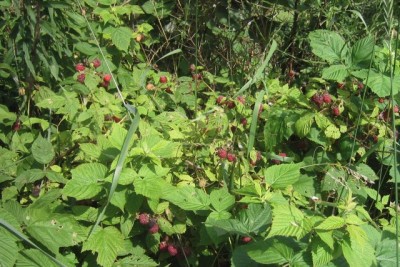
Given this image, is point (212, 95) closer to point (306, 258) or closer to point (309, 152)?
point (309, 152)

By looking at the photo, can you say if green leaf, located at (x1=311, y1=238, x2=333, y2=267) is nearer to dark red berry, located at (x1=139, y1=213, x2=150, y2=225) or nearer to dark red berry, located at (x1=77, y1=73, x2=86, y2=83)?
dark red berry, located at (x1=139, y1=213, x2=150, y2=225)

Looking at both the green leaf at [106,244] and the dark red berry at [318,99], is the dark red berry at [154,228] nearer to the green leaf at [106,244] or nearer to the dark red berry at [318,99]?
the green leaf at [106,244]

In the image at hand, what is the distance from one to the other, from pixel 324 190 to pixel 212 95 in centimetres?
81

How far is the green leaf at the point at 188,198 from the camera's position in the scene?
2127mm

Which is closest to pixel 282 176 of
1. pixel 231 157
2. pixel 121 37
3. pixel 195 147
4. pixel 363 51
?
pixel 231 157

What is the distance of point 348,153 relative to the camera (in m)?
2.69

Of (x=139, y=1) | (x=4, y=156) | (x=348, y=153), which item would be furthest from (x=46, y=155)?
(x=139, y=1)

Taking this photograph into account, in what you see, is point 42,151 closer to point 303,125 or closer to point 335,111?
point 303,125

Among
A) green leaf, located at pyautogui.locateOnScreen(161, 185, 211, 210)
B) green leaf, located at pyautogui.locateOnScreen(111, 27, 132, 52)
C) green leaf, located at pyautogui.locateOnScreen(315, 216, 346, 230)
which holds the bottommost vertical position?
green leaf, located at pyautogui.locateOnScreen(161, 185, 211, 210)

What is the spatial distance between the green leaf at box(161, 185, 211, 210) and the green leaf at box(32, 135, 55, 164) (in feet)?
1.74

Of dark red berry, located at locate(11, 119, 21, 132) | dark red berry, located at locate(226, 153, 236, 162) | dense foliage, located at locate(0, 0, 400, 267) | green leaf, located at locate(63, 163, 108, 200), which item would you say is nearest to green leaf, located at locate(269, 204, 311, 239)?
dense foliage, located at locate(0, 0, 400, 267)

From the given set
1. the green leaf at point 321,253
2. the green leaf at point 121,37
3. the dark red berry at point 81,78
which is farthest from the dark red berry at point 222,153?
the green leaf at point 121,37

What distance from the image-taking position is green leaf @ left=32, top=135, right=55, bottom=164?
2314 mm

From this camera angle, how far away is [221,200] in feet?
7.19
